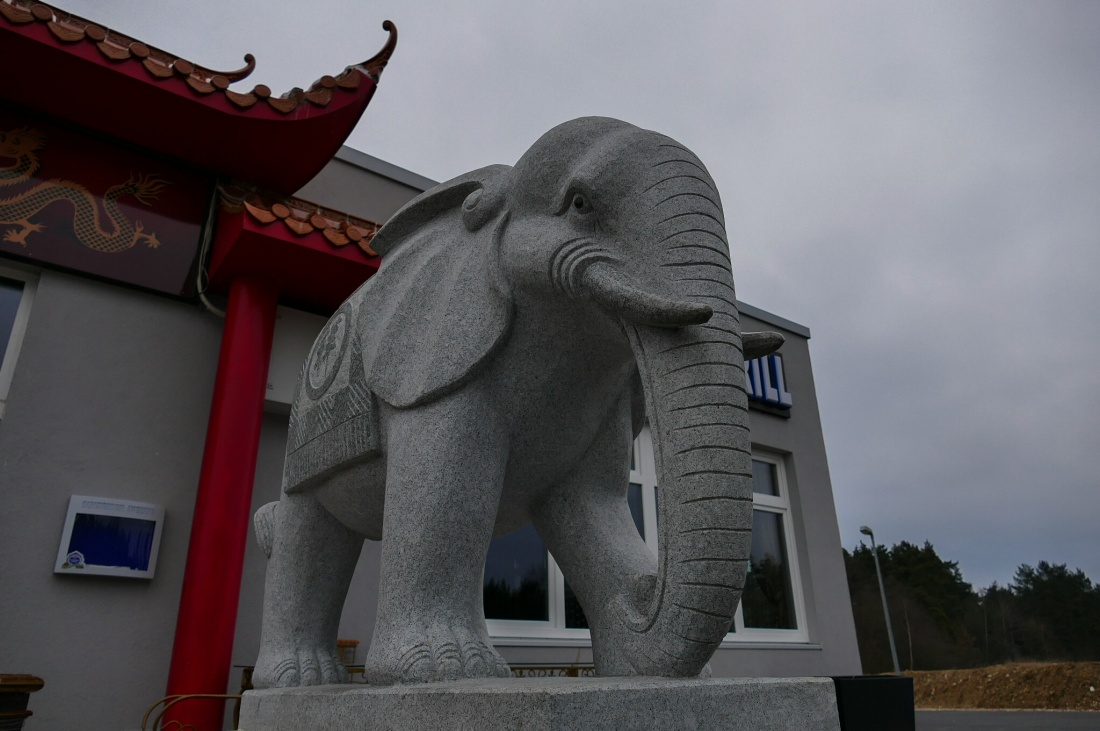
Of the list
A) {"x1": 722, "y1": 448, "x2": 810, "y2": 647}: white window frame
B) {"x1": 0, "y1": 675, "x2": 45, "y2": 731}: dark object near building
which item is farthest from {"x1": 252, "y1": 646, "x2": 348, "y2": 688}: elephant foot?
{"x1": 722, "y1": 448, "x2": 810, "y2": 647}: white window frame

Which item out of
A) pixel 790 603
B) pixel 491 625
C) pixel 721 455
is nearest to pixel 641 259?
pixel 721 455

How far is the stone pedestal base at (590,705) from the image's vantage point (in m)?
0.85

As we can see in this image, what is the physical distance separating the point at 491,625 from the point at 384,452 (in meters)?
3.53

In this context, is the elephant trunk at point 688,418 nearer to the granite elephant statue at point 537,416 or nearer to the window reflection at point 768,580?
the granite elephant statue at point 537,416

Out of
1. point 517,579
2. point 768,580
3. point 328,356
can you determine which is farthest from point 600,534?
point 768,580

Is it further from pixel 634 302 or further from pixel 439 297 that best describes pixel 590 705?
pixel 439 297

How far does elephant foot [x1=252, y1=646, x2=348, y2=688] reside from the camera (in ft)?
5.30

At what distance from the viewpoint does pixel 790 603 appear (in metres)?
6.89

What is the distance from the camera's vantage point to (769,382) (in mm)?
7215

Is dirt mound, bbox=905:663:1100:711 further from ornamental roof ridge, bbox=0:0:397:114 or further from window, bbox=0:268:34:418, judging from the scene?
window, bbox=0:268:34:418

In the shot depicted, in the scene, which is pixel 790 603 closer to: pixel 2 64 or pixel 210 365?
pixel 210 365

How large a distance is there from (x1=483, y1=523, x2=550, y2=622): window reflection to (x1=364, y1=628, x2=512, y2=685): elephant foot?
349 cm

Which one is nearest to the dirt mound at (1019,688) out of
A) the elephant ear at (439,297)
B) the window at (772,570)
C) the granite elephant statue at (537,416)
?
the window at (772,570)

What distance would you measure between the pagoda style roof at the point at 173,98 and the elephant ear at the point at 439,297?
2397 millimetres
